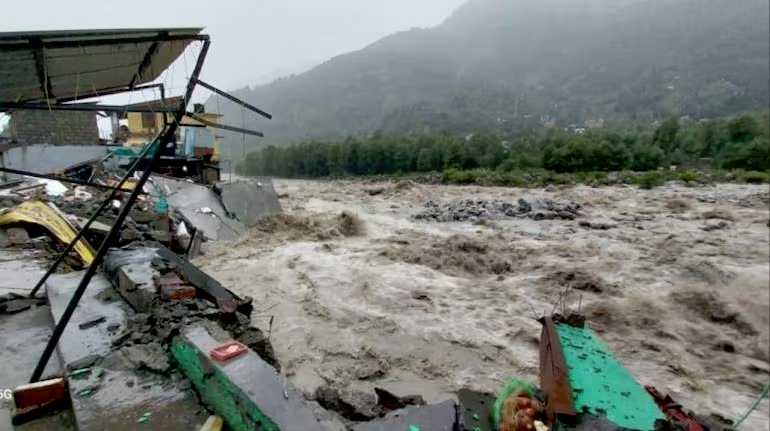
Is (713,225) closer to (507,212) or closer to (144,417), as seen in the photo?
(507,212)

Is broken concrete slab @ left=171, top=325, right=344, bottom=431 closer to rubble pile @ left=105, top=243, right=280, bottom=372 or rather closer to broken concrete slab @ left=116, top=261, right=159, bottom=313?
rubble pile @ left=105, top=243, right=280, bottom=372

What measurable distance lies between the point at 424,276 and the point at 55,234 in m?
5.78

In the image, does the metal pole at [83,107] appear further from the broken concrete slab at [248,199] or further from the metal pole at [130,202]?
the broken concrete slab at [248,199]

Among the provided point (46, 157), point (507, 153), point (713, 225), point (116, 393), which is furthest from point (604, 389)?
point (507, 153)

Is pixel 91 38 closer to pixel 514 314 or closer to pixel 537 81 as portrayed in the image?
pixel 514 314

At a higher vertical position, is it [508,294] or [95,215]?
[95,215]

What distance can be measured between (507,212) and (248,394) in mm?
14044

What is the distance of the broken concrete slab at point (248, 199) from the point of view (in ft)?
39.6

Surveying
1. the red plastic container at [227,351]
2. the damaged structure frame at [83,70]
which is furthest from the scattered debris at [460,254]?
the red plastic container at [227,351]

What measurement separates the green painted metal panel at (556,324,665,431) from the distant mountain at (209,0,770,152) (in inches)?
1852

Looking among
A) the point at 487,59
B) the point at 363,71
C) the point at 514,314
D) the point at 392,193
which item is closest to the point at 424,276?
the point at 514,314

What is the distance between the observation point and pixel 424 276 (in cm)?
830

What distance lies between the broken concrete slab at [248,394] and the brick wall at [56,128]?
39.7ft

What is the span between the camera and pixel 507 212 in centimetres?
1506
